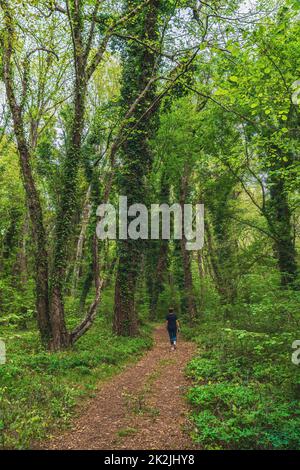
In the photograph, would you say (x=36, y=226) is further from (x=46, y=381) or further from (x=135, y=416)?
(x=135, y=416)

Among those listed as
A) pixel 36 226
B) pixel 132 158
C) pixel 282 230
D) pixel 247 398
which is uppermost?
pixel 132 158

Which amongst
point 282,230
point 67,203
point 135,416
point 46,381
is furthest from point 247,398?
point 282,230

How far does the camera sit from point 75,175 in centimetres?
1097

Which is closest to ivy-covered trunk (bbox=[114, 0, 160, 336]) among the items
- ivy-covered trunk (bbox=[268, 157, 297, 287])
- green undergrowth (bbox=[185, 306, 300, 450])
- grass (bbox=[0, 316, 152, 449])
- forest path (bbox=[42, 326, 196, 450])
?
grass (bbox=[0, 316, 152, 449])

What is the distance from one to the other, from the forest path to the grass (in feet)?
1.11

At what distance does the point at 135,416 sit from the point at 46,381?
245 cm

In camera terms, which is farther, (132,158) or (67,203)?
(132,158)

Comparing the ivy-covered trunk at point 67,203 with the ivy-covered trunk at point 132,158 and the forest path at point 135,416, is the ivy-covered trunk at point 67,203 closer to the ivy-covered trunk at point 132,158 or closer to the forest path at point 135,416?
the forest path at point 135,416

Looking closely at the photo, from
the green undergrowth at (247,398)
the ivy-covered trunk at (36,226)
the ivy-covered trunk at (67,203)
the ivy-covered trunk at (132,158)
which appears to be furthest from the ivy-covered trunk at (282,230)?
the ivy-covered trunk at (36,226)

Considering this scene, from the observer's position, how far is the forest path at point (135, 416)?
5516 millimetres

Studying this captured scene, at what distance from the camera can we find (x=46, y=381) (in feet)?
25.1

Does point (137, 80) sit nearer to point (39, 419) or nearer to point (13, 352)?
point (13, 352)

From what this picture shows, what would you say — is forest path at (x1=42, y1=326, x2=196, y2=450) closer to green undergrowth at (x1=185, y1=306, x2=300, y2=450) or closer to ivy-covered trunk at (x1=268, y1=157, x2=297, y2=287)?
green undergrowth at (x1=185, y1=306, x2=300, y2=450)

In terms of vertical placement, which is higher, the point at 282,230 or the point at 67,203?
the point at 67,203
